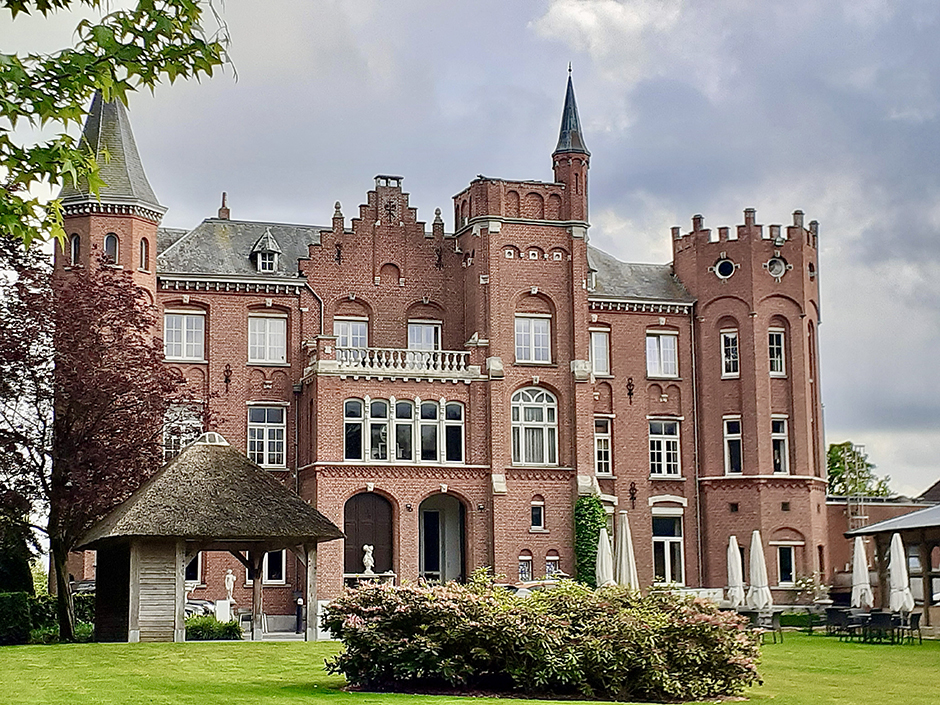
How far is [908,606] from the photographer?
32.9 meters

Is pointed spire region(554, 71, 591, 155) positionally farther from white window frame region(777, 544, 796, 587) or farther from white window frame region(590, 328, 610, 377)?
white window frame region(777, 544, 796, 587)

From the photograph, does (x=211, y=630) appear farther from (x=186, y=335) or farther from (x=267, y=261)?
(x=267, y=261)

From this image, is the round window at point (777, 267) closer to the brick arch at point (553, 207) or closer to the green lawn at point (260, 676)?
the brick arch at point (553, 207)

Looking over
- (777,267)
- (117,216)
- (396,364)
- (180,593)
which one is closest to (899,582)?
(180,593)

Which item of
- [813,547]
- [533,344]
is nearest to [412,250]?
[533,344]

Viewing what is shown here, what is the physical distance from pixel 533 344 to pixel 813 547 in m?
11.7

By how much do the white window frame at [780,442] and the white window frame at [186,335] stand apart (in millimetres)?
19087

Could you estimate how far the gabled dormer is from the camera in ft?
149

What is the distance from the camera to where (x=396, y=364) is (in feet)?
144

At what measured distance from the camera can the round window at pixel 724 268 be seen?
4859 centimetres

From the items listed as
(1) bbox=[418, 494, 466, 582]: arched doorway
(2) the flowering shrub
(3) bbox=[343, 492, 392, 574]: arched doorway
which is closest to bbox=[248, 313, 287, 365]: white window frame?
(3) bbox=[343, 492, 392, 574]: arched doorway

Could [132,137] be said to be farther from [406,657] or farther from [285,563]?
[406,657]

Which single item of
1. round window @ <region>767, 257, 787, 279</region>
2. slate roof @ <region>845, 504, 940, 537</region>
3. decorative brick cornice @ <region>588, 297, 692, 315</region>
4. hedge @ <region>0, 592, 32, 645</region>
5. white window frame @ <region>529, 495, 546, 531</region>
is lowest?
hedge @ <region>0, 592, 32, 645</region>

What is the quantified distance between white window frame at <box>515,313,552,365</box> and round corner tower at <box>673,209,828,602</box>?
6.40 meters
